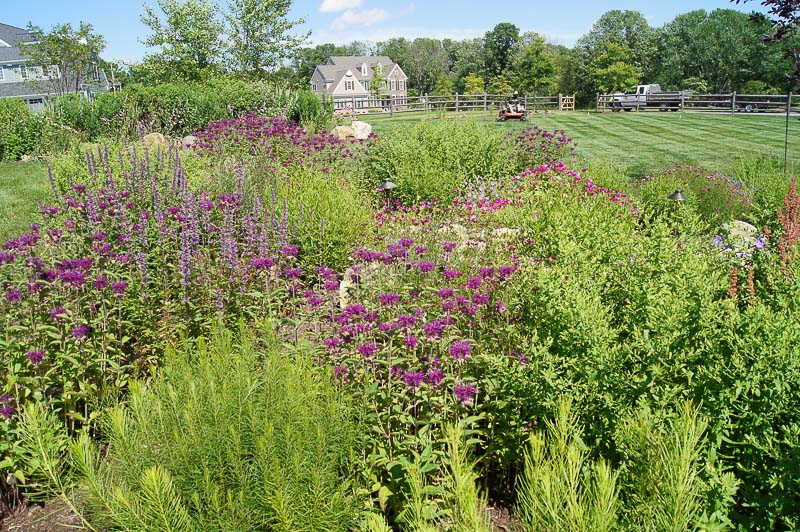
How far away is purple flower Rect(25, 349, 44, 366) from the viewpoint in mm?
2874

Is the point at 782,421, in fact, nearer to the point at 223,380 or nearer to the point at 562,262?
the point at 562,262

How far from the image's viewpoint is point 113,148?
8.85 m

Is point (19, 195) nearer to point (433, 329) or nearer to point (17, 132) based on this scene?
point (17, 132)

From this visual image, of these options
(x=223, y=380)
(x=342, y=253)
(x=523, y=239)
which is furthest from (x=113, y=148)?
(x=223, y=380)

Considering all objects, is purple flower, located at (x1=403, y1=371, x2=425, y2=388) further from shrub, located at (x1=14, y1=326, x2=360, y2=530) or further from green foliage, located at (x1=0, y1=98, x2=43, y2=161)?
green foliage, located at (x1=0, y1=98, x2=43, y2=161)

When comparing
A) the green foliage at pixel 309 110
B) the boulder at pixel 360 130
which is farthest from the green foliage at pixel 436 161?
the boulder at pixel 360 130

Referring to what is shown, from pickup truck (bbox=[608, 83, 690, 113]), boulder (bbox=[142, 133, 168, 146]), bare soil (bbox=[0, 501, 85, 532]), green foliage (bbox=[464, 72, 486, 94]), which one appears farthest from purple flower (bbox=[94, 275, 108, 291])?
green foliage (bbox=[464, 72, 486, 94])

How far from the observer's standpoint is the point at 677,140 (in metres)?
18.0

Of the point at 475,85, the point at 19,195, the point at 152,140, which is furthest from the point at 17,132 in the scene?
the point at 475,85

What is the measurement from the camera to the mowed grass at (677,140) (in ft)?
45.2

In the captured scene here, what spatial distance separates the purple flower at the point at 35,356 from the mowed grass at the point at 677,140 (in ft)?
30.0

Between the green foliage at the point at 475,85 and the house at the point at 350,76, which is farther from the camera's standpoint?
the house at the point at 350,76

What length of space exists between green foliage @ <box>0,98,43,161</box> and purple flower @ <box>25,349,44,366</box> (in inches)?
577

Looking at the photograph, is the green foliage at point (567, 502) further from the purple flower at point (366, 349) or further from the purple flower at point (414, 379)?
the purple flower at point (366, 349)
